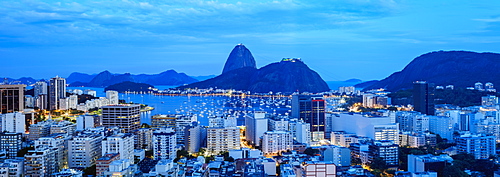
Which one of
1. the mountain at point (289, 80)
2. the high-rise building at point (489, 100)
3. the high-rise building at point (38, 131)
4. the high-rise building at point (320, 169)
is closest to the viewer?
the high-rise building at point (320, 169)

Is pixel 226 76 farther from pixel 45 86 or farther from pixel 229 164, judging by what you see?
pixel 229 164

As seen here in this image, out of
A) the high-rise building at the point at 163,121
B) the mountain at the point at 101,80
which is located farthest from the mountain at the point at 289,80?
the high-rise building at the point at 163,121

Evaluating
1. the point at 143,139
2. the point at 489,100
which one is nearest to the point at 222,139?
the point at 143,139

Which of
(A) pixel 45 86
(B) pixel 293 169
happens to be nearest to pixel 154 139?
(B) pixel 293 169

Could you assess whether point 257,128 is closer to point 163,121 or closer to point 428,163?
point 163,121

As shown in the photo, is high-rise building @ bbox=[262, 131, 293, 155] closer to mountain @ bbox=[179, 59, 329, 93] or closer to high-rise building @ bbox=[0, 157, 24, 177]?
high-rise building @ bbox=[0, 157, 24, 177]

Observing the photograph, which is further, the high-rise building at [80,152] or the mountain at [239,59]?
the mountain at [239,59]

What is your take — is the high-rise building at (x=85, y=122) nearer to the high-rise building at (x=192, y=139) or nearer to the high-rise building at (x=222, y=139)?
the high-rise building at (x=192, y=139)
